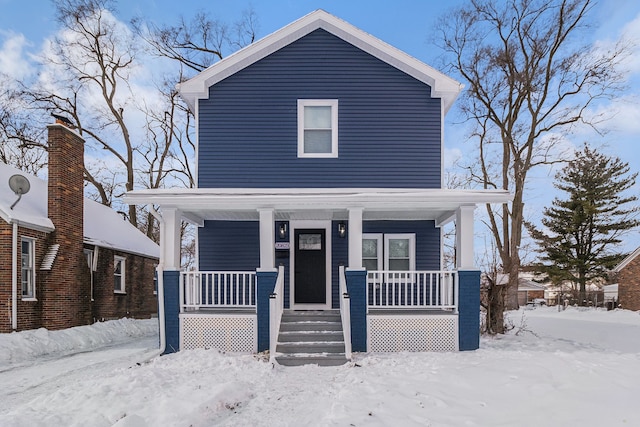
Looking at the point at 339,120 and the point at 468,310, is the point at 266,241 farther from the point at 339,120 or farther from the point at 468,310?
the point at 468,310

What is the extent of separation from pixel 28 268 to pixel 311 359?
7.65 m

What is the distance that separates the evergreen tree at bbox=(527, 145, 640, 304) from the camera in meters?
28.5

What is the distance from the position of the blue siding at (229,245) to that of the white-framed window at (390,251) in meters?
2.67

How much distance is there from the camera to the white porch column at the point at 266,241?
8087mm

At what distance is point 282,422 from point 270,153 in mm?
6459

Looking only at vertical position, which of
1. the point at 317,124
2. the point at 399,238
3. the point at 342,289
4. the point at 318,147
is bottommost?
the point at 342,289

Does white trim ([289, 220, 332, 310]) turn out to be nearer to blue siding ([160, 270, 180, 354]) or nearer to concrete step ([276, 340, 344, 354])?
concrete step ([276, 340, 344, 354])

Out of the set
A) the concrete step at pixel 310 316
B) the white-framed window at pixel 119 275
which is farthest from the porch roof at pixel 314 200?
the white-framed window at pixel 119 275

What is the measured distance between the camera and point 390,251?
33.0ft

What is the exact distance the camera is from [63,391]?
5199 mm

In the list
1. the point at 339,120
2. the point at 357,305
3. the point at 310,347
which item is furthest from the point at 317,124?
the point at 310,347

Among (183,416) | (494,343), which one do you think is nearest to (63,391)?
(183,416)

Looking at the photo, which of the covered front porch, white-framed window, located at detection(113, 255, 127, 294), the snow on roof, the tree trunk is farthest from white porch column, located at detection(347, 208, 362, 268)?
white-framed window, located at detection(113, 255, 127, 294)

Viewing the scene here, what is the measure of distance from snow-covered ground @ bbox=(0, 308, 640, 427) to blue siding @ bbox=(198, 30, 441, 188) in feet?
13.6
